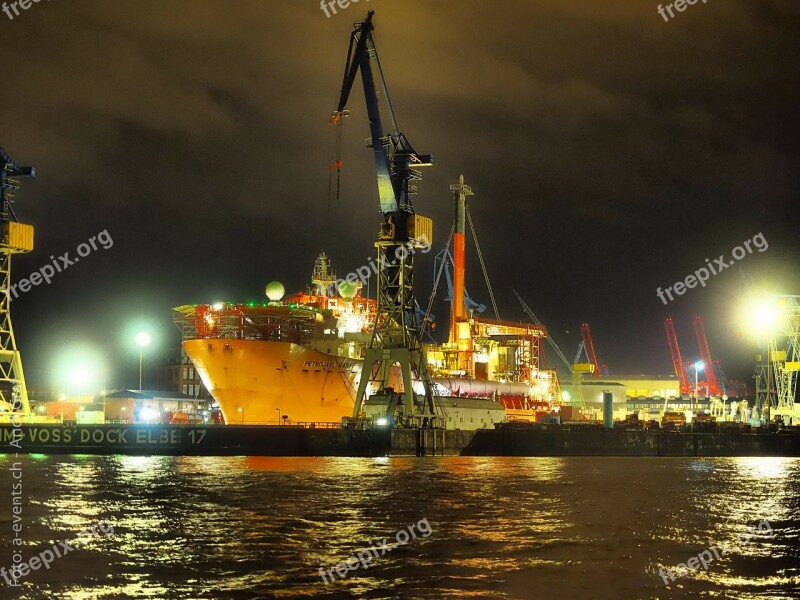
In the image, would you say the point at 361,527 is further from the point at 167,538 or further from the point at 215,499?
the point at 215,499

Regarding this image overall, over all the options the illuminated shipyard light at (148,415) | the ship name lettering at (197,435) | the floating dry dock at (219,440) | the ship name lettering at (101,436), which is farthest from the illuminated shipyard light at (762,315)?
the ship name lettering at (101,436)

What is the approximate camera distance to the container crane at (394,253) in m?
81.9

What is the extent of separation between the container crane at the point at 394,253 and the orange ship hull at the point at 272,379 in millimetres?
8616

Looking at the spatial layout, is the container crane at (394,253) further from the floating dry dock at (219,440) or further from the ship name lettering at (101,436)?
the ship name lettering at (101,436)

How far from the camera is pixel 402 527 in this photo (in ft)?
114

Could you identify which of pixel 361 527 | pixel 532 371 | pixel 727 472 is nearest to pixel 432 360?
pixel 532 371

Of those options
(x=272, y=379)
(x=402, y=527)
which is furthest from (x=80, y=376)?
(x=402, y=527)

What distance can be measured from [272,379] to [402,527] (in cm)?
5483

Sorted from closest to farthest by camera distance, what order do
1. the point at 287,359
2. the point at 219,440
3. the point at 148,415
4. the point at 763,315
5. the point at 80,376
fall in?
1. the point at 219,440
2. the point at 287,359
3. the point at 148,415
4. the point at 763,315
5. the point at 80,376

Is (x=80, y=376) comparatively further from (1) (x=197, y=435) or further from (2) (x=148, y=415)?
(1) (x=197, y=435)

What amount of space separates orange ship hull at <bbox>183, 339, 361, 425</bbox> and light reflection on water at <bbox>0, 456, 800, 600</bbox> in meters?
26.4

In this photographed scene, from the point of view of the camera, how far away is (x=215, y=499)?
141ft

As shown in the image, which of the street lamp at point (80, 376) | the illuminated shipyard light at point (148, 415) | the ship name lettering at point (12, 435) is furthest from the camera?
the street lamp at point (80, 376)

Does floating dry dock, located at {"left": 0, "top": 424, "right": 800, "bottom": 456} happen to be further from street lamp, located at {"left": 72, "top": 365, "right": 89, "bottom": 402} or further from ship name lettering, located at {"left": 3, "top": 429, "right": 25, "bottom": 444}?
street lamp, located at {"left": 72, "top": 365, "right": 89, "bottom": 402}
